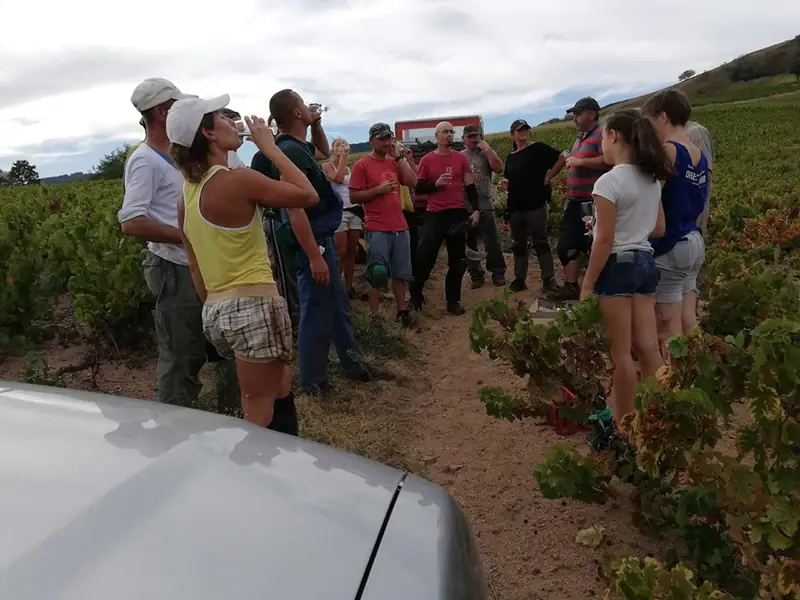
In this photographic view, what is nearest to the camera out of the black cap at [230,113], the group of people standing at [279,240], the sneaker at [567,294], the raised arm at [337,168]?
the group of people standing at [279,240]

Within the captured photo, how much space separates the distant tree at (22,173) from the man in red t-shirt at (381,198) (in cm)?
3380

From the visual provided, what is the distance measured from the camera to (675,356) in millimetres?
2223

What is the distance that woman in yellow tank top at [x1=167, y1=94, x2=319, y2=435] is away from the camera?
2701mm

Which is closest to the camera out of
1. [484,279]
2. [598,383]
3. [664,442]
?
[664,442]

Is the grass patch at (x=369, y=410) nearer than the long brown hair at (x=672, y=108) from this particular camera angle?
No

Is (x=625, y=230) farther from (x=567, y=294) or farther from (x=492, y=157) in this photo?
(x=492, y=157)

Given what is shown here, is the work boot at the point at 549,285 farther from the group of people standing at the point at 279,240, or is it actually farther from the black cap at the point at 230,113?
the black cap at the point at 230,113

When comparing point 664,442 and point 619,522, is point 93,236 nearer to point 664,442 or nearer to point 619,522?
point 619,522

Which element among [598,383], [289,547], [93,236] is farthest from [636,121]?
[93,236]

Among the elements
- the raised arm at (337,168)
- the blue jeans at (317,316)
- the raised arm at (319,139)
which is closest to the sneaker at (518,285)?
the raised arm at (337,168)

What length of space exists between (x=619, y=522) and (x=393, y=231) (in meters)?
3.69

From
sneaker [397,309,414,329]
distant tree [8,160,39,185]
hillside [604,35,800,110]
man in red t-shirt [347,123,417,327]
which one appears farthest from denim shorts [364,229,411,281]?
hillside [604,35,800,110]

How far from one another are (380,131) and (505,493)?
362cm

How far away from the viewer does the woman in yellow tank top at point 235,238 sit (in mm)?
2701
